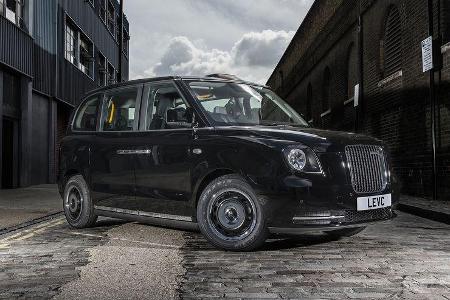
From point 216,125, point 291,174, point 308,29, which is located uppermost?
point 308,29

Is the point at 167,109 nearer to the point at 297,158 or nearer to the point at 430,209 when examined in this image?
the point at 297,158

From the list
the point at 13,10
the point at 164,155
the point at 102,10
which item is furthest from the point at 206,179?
the point at 102,10

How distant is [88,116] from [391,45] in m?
9.59

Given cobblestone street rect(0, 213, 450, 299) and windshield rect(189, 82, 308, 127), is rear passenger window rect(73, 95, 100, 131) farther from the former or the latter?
windshield rect(189, 82, 308, 127)

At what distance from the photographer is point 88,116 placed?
24.5ft

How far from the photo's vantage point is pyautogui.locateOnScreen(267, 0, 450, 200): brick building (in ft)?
37.0

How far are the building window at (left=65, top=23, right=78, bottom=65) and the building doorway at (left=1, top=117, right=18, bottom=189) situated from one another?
6098 mm

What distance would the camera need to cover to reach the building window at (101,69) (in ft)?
97.6

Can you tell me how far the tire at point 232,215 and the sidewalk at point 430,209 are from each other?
13.5ft

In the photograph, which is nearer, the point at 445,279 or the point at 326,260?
the point at 445,279

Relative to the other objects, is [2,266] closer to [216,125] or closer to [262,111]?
[216,125]

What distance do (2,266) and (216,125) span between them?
8.05 feet

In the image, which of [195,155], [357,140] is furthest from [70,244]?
[357,140]

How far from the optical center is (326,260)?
5.12 meters
